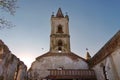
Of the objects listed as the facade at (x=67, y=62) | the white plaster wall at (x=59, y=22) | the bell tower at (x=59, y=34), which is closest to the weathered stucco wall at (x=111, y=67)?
the facade at (x=67, y=62)

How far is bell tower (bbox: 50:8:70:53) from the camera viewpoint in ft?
93.4

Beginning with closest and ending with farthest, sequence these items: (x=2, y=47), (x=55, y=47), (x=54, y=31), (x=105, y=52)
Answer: (x=2, y=47)
(x=105, y=52)
(x=55, y=47)
(x=54, y=31)

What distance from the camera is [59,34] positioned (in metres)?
30.1

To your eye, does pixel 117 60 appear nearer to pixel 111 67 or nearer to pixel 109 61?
pixel 111 67

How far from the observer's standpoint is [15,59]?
1688 centimetres

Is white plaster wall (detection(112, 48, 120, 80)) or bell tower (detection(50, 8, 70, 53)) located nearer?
white plaster wall (detection(112, 48, 120, 80))

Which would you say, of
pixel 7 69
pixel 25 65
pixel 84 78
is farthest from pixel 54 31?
pixel 7 69

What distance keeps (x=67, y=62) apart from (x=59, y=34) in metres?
8.23

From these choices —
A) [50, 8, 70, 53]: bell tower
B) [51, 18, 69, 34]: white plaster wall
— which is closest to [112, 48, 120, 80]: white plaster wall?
[50, 8, 70, 53]: bell tower

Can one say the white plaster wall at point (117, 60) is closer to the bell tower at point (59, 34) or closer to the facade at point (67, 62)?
the facade at point (67, 62)

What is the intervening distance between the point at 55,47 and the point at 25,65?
9009 millimetres

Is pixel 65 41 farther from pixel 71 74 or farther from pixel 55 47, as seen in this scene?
pixel 71 74

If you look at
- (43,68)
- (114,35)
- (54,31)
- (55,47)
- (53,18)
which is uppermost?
(53,18)

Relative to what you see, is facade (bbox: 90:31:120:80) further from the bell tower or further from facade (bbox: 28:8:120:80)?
the bell tower
